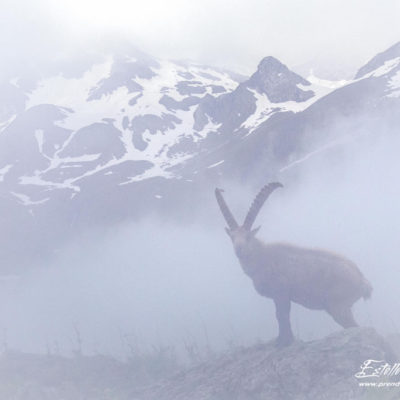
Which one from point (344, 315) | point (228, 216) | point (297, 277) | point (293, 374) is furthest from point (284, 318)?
point (228, 216)

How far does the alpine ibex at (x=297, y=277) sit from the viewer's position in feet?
61.5

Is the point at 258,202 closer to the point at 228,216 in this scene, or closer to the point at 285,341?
the point at 228,216

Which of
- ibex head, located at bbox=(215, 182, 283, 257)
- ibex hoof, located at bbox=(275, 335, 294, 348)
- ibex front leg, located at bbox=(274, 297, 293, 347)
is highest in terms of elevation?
ibex head, located at bbox=(215, 182, 283, 257)

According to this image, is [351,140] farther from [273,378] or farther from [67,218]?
[273,378]

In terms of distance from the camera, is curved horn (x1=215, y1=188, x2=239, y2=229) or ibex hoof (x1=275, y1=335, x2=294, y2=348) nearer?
ibex hoof (x1=275, y1=335, x2=294, y2=348)

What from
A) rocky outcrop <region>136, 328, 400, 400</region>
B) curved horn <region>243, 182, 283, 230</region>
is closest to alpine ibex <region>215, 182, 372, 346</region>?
curved horn <region>243, 182, 283, 230</region>

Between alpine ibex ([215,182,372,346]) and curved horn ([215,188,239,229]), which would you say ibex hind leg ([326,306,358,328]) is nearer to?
alpine ibex ([215,182,372,346])

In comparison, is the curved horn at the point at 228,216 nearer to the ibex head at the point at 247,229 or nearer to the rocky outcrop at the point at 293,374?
the ibex head at the point at 247,229

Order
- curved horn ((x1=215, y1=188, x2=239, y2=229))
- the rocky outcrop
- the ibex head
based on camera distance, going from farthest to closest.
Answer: curved horn ((x1=215, y1=188, x2=239, y2=229)) → the ibex head → the rocky outcrop

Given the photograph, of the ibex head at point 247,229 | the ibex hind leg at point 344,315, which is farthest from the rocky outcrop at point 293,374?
the ibex head at point 247,229

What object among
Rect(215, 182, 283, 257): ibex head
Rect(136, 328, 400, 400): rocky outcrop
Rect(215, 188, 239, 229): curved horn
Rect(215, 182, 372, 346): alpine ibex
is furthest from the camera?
Rect(215, 188, 239, 229): curved horn

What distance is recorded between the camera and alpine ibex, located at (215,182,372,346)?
61.5 feet

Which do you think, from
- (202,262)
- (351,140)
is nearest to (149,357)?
(202,262)

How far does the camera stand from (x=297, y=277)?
62.1ft
